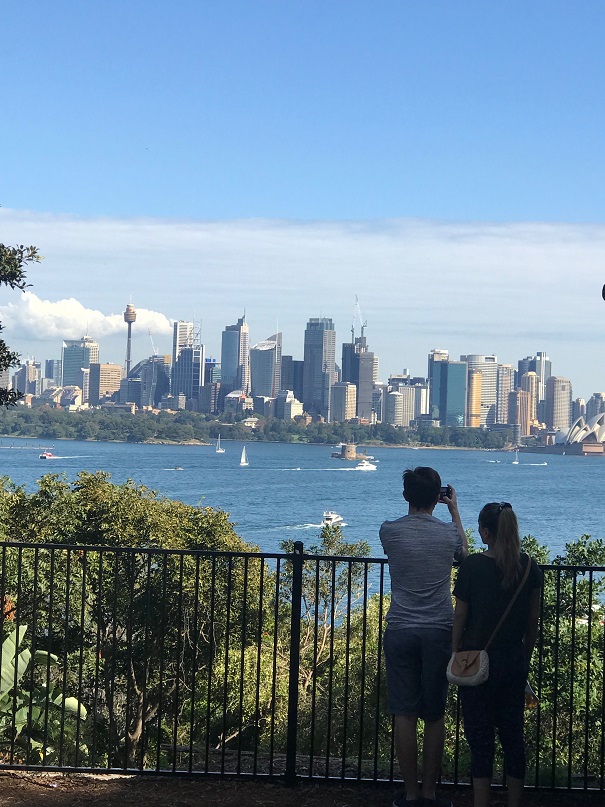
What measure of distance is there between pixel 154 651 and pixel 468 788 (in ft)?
56.5

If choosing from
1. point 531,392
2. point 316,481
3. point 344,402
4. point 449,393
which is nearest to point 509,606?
point 316,481

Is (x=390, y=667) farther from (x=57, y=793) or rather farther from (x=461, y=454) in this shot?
(x=461, y=454)

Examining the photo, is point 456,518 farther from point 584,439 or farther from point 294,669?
point 584,439

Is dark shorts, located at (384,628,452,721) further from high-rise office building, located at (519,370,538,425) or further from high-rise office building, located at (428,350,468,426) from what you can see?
high-rise office building, located at (519,370,538,425)

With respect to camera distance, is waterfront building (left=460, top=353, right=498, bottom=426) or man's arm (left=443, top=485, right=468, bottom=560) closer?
man's arm (left=443, top=485, right=468, bottom=560)

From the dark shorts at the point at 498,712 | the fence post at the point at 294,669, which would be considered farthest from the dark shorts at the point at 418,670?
the fence post at the point at 294,669

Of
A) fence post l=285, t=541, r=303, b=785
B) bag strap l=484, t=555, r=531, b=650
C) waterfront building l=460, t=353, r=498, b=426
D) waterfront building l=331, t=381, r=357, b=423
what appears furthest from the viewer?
waterfront building l=460, t=353, r=498, b=426

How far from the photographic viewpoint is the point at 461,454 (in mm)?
164125

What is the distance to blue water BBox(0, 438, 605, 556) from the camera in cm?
8019

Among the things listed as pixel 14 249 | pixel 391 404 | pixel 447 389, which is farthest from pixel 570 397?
pixel 14 249

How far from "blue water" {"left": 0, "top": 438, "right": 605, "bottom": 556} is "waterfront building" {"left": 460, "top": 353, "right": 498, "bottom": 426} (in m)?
22.3

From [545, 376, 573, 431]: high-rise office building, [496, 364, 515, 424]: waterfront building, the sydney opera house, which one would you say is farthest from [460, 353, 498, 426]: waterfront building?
the sydney opera house

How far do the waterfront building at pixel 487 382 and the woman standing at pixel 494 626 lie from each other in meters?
185

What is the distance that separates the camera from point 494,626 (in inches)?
161
